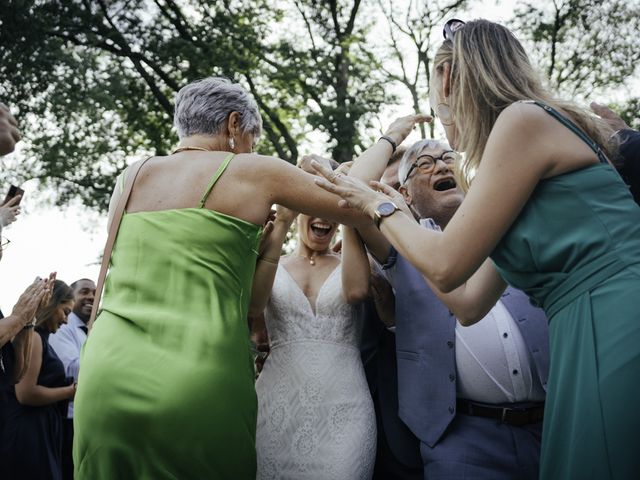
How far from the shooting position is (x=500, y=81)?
7.71 ft

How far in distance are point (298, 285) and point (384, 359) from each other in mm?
616

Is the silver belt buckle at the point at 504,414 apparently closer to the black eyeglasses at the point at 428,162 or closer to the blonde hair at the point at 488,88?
the blonde hair at the point at 488,88

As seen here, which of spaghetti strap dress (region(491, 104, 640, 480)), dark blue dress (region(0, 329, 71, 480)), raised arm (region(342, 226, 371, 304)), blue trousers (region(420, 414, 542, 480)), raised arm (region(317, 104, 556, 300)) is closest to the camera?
spaghetti strap dress (region(491, 104, 640, 480))

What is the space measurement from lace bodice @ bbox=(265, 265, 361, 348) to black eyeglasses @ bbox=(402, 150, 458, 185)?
3.10 feet

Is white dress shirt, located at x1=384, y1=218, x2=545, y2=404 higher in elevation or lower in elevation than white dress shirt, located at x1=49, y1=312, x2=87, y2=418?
higher

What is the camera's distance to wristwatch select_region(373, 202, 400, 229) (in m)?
2.37

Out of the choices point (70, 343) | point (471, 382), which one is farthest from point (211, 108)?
point (70, 343)

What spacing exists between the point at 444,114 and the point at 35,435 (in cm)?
490

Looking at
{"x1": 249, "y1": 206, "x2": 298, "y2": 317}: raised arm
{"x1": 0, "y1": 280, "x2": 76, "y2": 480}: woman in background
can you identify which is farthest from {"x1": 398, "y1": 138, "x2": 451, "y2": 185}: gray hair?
{"x1": 0, "y1": 280, "x2": 76, "y2": 480}: woman in background

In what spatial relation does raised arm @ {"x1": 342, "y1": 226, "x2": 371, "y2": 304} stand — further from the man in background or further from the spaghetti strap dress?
the man in background

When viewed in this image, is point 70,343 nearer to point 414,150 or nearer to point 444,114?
point 414,150

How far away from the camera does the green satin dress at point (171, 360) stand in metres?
2.51

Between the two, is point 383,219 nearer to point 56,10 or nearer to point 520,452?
point 520,452

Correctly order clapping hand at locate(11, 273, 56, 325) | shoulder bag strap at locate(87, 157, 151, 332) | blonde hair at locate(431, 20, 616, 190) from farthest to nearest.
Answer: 1. clapping hand at locate(11, 273, 56, 325)
2. shoulder bag strap at locate(87, 157, 151, 332)
3. blonde hair at locate(431, 20, 616, 190)
